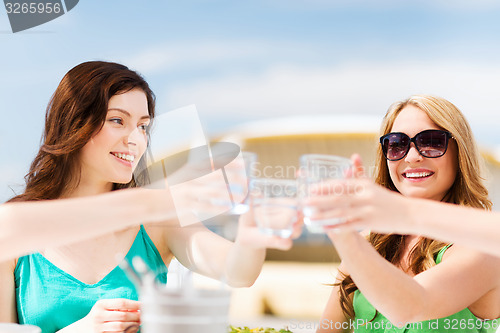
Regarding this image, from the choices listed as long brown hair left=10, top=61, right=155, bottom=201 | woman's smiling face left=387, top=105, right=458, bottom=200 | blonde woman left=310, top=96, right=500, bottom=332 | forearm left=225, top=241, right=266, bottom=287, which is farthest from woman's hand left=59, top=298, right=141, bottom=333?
woman's smiling face left=387, top=105, right=458, bottom=200

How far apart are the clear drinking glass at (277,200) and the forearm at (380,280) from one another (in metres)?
0.19

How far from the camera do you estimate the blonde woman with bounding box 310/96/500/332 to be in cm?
147

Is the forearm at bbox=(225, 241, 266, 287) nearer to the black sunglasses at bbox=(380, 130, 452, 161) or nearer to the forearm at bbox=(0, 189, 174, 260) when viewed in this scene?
the forearm at bbox=(0, 189, 174, 260)

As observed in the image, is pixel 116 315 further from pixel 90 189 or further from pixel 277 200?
pixel 90 189

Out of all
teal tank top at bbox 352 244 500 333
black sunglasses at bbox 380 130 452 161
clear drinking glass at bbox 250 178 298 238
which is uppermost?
clear drinking glass at bbox 250 178 298 238

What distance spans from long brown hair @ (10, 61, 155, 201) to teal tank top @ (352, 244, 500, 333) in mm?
955

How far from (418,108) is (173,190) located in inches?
45.2

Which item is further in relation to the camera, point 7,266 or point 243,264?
point 7,266

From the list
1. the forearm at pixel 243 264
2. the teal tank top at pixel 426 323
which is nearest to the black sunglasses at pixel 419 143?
the teal tank top at pixel 426 323

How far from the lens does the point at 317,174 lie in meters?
1.04

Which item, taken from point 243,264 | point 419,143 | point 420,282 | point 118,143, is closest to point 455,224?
point 420,282

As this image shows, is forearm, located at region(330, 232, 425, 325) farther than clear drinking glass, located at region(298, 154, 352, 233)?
Yes

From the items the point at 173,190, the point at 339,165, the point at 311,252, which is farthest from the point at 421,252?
the point at 311,252

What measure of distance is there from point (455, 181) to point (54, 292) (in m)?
1.40
